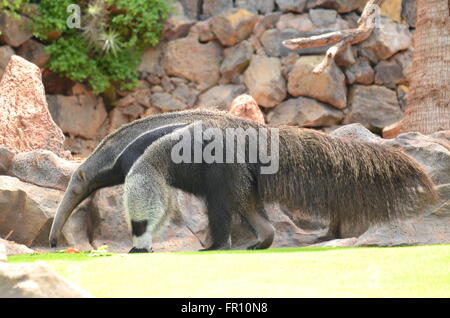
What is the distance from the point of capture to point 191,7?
15094 millimetres

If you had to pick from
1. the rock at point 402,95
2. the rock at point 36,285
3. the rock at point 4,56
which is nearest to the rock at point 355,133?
the rock at point 36,285

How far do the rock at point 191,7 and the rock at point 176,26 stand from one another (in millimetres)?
201

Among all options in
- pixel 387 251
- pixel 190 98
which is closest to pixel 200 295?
pixel 387 251

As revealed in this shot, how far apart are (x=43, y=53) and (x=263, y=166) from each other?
29.7 feet

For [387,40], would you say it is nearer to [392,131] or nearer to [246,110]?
[392,131]

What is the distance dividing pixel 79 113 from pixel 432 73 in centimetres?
754

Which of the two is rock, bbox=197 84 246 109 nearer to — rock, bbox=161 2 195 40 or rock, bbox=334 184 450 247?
rock, bbox=161 2 195 40

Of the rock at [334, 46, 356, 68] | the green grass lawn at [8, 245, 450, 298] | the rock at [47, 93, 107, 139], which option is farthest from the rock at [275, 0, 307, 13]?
the green grass lawn at [8, 245, 450, 298]

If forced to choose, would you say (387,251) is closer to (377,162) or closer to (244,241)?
(377,162)

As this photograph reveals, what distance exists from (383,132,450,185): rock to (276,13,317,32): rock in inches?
275

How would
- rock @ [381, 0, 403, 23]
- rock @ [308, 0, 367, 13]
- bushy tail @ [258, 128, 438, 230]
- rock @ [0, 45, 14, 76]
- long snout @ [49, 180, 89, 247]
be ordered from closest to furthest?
bushy tail @ [258, 128, 438, 230] → long snout @ [49, 180, 89, 247] → rock @ [0, 45, 14, 76] → rock @ [308, 0, 367, 13] → rock @ [381, 0, 403, 23]

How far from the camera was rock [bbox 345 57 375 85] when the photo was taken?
14.2m

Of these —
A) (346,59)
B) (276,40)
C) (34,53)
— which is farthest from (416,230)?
(34,53)

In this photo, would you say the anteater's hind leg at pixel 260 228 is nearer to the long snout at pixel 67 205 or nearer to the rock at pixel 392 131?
the long snout at pixel 67 205
